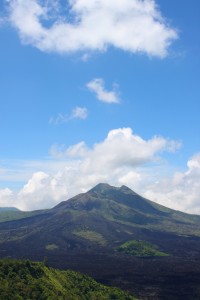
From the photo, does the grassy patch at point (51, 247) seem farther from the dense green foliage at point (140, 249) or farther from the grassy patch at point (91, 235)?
the dense green foliage at point (140, 249)

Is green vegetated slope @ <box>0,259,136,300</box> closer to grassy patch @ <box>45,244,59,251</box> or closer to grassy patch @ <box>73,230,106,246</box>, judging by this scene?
grassy patch @ <box>45,244,59,251</box>

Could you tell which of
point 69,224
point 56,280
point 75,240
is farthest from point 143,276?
point 69,224

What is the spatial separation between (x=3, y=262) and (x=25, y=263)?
2780mm

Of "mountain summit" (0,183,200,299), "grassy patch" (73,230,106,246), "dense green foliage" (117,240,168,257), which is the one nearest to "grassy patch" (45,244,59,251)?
"mountain summit" (0,183,200,299)

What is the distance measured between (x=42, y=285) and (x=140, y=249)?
9762 cm

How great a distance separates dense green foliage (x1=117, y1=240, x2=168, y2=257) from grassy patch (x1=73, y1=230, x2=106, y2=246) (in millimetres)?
18508

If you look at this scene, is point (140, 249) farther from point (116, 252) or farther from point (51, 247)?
point (51, 247)

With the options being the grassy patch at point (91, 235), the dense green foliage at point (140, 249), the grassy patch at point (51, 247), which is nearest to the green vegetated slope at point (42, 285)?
the dense green foliage at point (140, 249)

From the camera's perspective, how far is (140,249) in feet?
453

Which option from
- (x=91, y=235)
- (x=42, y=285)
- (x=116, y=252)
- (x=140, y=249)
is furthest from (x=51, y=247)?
(x=42, y=285)

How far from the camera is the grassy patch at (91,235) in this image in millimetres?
165000

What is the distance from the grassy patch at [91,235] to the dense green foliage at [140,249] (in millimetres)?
18508

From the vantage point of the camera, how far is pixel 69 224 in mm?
199125

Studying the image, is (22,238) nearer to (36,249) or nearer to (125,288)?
(36,249)
